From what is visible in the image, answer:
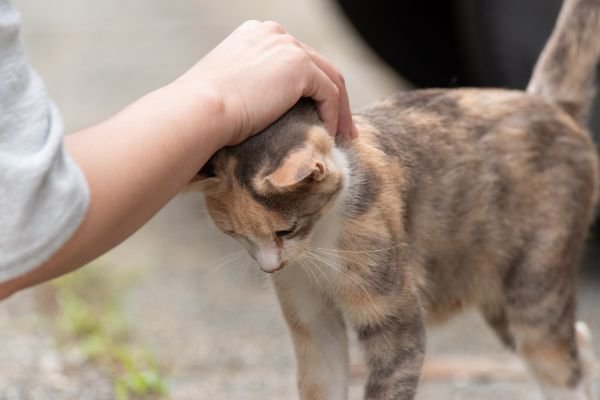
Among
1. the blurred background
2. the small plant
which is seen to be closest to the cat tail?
the blurred background

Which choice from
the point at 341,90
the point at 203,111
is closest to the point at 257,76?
the point at 203,111

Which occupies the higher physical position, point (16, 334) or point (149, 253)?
point (16, 334)

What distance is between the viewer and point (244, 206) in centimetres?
232

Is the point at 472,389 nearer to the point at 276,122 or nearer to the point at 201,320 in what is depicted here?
the point at 201,320

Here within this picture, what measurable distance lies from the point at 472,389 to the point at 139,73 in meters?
4.08

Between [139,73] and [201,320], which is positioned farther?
[139,73]

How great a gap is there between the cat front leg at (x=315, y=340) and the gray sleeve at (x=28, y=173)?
1.04 metres

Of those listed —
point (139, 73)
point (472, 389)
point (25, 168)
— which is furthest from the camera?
point (139, 73)

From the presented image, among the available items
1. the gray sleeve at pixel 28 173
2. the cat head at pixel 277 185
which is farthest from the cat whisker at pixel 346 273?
the gray sleeve at pixel 28 173

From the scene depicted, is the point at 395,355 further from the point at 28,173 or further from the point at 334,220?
the point at 28,173

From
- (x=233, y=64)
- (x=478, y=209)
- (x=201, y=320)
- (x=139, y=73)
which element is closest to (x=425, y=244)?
(x=478, y=209)

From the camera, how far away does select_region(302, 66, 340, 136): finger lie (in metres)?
2.18

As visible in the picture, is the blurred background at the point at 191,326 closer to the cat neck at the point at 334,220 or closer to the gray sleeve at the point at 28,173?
the cat neck at the point at 334,220

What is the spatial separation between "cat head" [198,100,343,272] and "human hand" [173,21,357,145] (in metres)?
0.06
